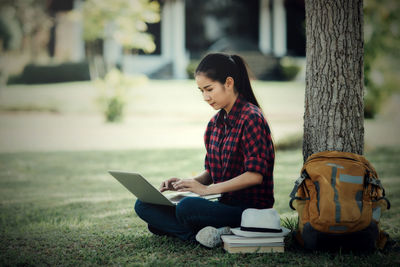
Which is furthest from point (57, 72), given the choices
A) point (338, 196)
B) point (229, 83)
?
point (338, 196)

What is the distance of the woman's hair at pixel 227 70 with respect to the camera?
2.87m

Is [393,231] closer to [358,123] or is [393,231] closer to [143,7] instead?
[358,123]

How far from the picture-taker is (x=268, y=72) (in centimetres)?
2011

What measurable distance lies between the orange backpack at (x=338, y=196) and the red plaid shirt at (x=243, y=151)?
0.21 meters

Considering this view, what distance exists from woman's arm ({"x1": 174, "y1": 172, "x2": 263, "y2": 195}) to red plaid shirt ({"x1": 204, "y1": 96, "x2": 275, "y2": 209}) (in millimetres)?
42

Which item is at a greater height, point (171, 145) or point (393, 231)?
point (393, 231)

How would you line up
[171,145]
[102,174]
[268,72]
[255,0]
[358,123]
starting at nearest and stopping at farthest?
[358,123], [102,174], [171,145], [268,72], [255,0]

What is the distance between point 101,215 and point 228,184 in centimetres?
187

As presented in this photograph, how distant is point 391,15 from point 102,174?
7.64m

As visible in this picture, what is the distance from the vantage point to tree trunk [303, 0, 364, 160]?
3.10 metres

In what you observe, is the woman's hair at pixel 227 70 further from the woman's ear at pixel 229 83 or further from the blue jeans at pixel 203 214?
the blue jeans at pixel 203 214

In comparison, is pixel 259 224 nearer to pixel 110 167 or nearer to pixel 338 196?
pixel 338 196

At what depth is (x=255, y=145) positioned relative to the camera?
2.76 m

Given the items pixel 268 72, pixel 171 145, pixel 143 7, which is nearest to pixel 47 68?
pixel 143 7
